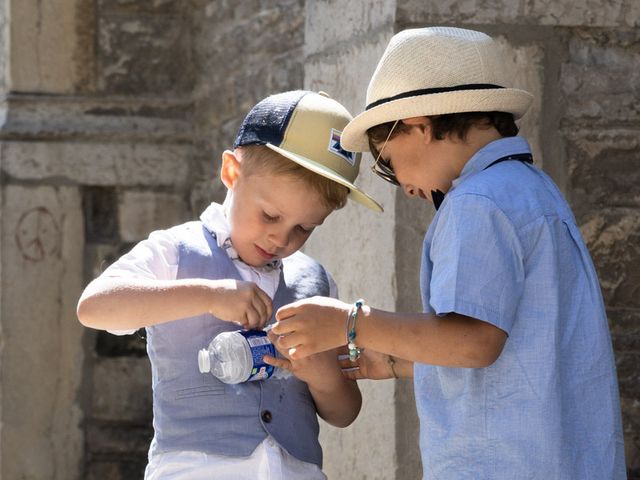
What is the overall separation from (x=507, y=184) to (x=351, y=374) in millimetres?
837

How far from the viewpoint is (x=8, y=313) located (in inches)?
233

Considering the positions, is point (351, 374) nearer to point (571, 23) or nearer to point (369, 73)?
point (369, 73)

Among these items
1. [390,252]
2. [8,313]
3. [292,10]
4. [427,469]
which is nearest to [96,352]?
[8,313]

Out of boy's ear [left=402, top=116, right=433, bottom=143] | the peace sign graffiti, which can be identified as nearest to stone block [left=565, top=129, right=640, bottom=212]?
boy's ear [left=402, top=116, right=433, bottom=143]

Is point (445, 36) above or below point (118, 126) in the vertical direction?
above

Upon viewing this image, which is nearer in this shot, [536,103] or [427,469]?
[427,469]

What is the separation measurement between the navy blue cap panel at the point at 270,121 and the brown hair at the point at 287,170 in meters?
0.03

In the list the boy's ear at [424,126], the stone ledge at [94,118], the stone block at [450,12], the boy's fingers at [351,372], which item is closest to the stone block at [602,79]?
the stone block at [450,12]

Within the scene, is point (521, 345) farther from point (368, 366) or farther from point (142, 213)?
point (142, 213)

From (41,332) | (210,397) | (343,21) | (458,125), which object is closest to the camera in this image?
(458,125)

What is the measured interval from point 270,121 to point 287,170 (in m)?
0.13

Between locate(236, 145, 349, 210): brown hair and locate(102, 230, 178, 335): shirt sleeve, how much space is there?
0.26 metres

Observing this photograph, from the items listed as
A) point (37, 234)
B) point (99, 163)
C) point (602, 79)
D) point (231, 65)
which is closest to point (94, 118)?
point (99, 163)

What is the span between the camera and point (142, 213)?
615cm
